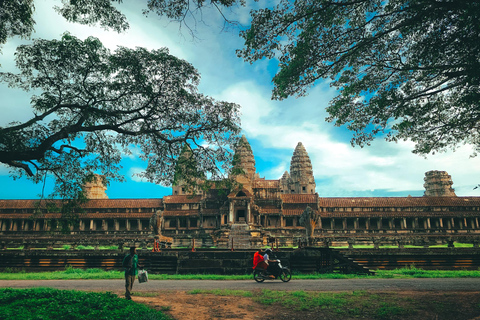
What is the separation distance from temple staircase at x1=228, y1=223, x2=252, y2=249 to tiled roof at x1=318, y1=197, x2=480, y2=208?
13.1 meters

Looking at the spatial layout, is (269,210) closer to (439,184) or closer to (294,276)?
(294,276)

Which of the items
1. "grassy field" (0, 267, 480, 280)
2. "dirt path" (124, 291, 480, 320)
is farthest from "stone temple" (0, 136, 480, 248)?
"dirt path" (124, 291, 480, 320)

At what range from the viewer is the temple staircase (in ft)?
98.9

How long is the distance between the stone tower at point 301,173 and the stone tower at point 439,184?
2309 cm

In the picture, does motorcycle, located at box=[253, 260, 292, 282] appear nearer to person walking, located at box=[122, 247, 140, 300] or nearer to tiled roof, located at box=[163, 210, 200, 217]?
person walking, located at box=[122, 247, 140, 300]

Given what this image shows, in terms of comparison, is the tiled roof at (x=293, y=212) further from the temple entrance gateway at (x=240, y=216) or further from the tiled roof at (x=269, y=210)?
the temple entrance gateway at (x=240, y=216)

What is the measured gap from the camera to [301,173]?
221 ft

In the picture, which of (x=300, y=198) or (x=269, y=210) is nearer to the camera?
(x=269, y=210)

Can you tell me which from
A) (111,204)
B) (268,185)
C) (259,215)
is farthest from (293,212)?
(111,204)

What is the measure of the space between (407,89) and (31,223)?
52.7 m

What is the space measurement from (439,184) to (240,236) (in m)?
47.5

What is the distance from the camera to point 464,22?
769cm

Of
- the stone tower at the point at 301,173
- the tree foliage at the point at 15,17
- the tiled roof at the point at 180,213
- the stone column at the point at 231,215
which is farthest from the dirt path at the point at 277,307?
the stone tower at the point at 301,173

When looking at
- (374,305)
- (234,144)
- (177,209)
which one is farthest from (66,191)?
(177,209)
